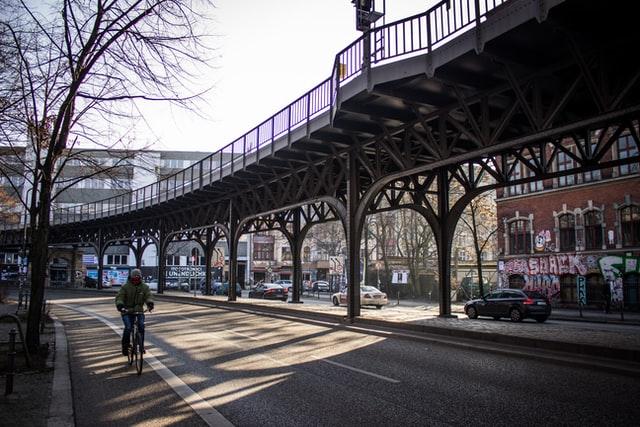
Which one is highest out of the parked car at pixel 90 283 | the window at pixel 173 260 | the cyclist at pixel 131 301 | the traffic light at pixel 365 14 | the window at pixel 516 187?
the traffic light at pixel 365 14

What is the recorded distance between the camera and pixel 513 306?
22.7 metres

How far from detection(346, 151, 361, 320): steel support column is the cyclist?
10259 mm

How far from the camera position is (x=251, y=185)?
29.2 metres

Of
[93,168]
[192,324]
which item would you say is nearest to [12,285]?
[192,324]

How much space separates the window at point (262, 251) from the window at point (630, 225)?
62.1 meters

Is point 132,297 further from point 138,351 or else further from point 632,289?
point 632,289

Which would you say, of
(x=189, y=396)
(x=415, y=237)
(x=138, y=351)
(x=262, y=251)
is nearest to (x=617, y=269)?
(x=415, y=237)

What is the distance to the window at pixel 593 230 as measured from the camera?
110 feet

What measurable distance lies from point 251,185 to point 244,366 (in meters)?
19.8

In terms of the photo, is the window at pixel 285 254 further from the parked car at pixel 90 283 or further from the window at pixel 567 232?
the window at pixel 567 232

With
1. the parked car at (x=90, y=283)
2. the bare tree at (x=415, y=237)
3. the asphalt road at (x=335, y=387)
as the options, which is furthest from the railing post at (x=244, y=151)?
the parked car at (x=90, y=283)

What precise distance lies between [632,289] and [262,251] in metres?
63.4

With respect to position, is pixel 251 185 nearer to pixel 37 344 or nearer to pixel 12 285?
pixel 37 344

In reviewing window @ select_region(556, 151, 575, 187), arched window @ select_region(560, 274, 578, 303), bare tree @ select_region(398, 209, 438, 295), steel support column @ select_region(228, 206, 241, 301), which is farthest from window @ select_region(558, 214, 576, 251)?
steel support column @ select_region(228, 206, 241, 301)
